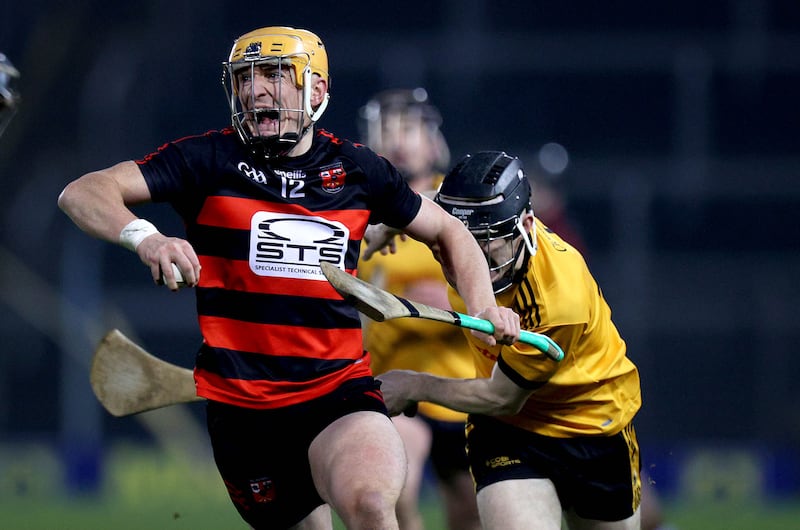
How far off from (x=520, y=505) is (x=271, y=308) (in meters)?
0.98

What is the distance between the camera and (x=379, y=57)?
12680 mm

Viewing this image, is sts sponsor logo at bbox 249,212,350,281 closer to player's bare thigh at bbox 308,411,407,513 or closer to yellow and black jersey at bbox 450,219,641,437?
player's bare thigh at bbox 308,411,407,513

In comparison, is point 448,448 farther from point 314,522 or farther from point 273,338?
point 273,338

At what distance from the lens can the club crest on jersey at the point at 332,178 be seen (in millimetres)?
3865

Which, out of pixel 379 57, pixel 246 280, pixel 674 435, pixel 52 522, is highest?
pixel 246 280

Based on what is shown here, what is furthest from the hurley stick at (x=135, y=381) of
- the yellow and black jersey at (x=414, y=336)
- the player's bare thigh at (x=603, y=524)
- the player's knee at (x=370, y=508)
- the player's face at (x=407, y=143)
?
the player's face at (x=407, y=143)

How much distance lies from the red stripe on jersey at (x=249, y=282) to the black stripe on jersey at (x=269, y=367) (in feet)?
0.58

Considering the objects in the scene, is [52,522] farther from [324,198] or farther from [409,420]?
[324,198]

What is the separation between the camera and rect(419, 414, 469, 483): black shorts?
573cm

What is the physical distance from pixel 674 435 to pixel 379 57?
427 cm

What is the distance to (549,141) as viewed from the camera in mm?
12672

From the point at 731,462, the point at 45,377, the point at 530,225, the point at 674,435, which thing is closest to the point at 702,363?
the point at 674,435

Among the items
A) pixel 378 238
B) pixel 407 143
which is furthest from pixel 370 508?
pixel 407 143

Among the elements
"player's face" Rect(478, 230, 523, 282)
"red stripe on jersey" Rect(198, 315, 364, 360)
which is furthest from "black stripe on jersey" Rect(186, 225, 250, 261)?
"player's face" Rect(478, 230, 523, 282)
